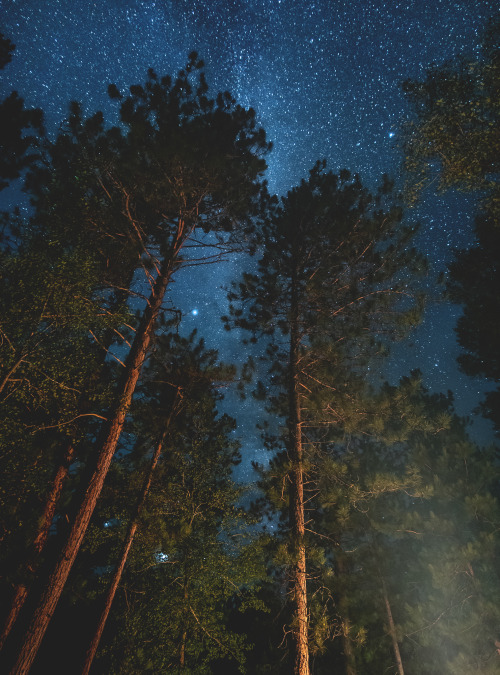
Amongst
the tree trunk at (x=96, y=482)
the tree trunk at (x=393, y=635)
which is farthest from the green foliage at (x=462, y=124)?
the tree trunk at (x=393, y=635)

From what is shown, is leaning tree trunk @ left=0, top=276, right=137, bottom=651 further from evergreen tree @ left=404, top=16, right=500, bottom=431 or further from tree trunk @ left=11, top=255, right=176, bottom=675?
evergreen tree @ left=404, top=16, right=500, bottom=431

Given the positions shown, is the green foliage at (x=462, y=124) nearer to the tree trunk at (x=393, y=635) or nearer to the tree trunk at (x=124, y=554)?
the tree trunk at (x=124, y=554)

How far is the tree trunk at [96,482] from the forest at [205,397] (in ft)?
0.11

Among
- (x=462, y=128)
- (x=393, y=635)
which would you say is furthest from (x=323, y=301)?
(x=393, y=635)

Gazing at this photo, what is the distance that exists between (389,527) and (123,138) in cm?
1917

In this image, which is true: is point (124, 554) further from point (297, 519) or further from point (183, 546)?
point (297, 519)

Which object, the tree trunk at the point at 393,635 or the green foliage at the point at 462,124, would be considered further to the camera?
the tree trunk at the point at 393,635

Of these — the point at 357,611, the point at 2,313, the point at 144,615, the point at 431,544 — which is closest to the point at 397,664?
Result: the point at 357,611

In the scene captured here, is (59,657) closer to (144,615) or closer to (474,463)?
(144,615)

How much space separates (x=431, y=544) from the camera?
16484 millimetres

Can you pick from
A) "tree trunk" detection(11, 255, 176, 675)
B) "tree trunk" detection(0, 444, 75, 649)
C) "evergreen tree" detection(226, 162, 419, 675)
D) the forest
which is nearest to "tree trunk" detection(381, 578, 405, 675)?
the forest

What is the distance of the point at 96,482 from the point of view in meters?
6.05

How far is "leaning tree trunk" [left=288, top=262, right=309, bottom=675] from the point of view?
6762mm

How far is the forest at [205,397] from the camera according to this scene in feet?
23.6
